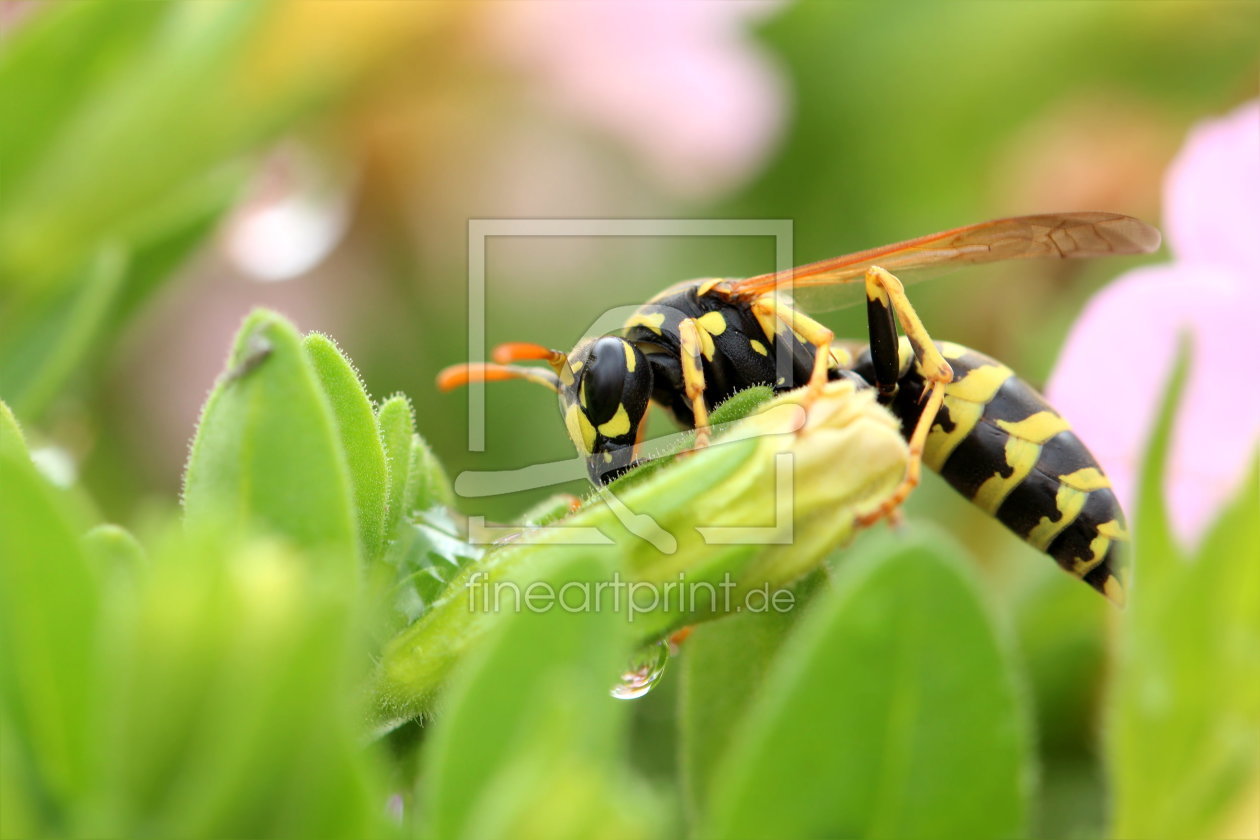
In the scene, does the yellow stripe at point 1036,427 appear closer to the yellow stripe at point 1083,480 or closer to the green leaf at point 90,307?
the yellow stripe at point 1083,480

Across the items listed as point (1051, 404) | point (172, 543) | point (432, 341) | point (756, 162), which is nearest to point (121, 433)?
point (432, 341)

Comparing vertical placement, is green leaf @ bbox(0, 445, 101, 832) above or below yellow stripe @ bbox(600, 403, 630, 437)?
above

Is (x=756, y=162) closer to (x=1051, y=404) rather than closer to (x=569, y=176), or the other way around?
(x=569, y=176)

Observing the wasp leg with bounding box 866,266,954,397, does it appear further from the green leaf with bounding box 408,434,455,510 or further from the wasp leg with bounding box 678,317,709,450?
the green leaf with bounding box 408,434,455,510

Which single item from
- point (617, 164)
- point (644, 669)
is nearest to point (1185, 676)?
point (644, 669)

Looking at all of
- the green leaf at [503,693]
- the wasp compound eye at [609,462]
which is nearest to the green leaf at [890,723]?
the green leaf at [503,693]

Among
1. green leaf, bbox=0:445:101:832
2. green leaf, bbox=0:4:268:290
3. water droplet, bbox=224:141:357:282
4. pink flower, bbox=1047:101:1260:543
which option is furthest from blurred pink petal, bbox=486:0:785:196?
green leaf, bbox=0:445:101:832
